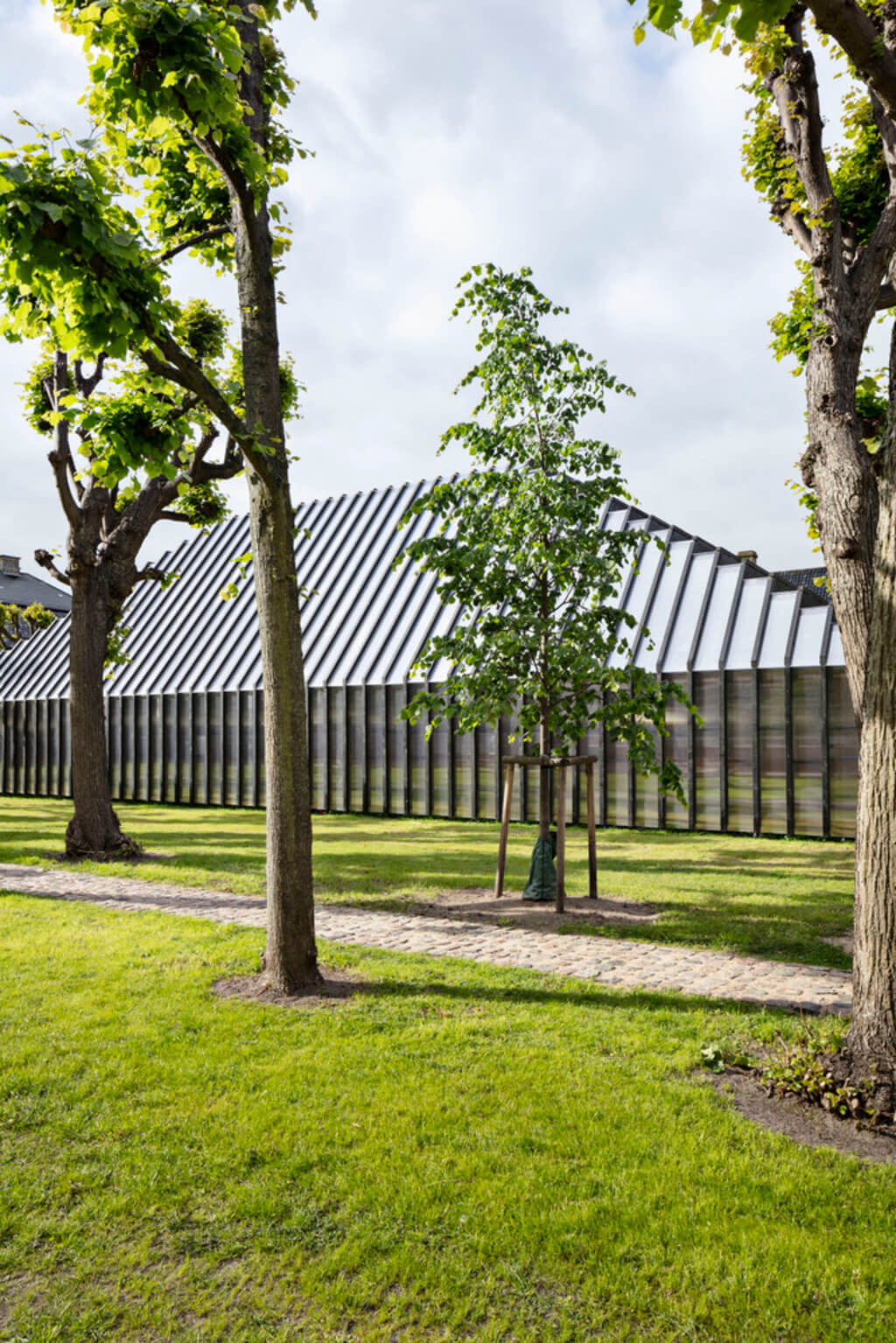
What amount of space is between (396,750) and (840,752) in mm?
11539

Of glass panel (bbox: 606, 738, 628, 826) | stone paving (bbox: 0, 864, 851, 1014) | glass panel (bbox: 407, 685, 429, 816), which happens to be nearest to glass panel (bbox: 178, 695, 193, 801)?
glass panel (bbox: 407, 685, 429, 816)

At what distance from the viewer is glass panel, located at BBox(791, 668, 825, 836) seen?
19.6 metres

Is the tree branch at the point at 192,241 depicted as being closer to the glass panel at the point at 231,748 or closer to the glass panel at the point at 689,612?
the glass panel at the point at 689,612

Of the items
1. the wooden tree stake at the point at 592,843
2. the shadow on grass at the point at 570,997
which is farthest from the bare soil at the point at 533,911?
the shadow on grass at the point at 570,997

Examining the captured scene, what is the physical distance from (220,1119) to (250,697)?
25.2m

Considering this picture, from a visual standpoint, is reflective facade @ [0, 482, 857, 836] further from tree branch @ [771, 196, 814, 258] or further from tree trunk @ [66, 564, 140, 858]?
tree trunk @ [66, 564, 140, 858]

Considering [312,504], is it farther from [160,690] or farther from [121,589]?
[121,589]

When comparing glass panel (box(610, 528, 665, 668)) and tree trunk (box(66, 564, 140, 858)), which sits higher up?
glass panel (box(610, 528, 665, 668))

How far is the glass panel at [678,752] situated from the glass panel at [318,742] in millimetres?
10402

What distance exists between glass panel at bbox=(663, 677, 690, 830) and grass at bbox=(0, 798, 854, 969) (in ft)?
1.41

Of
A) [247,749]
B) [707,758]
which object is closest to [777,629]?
[707,758]

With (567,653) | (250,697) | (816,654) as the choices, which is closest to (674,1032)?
(567,653)

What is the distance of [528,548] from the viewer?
11305 mm

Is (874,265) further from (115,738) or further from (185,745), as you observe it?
(115,738)
